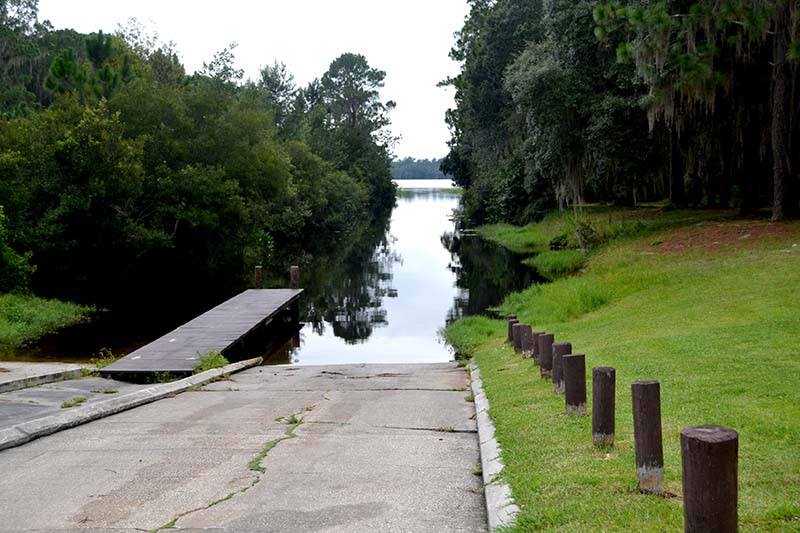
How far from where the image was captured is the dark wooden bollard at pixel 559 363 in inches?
336

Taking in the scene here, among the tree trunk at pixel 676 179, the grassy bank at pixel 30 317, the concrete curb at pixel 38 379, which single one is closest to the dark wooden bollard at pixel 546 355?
the concrete curb at pixel 38 379

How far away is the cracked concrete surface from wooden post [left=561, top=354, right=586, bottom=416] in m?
1.03

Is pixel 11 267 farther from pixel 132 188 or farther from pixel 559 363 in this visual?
pixel 559 363

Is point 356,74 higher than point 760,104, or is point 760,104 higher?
point 356,74

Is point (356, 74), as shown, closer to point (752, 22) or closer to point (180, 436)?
point (752, 22)

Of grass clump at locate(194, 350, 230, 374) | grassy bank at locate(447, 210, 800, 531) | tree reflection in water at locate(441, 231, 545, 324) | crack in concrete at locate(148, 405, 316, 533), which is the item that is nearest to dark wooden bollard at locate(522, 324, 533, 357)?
grassy bank at locate(447, 210, 800, 531)

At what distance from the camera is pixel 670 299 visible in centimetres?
1767

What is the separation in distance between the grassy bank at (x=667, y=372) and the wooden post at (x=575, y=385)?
0.13m

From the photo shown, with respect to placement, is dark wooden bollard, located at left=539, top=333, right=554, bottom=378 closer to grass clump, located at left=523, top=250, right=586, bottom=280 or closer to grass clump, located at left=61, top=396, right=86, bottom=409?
grass clump, located at left=61, top=396, right=86, bottom=409

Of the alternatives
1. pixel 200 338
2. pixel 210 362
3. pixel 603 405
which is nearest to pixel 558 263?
pixel 200 338

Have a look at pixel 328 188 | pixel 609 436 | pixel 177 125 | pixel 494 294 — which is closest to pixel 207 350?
pixel 609 436

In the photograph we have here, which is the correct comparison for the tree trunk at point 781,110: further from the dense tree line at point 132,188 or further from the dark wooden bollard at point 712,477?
the dark wooden bollard at point 712,477

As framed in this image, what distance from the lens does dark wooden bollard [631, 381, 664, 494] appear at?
513cm

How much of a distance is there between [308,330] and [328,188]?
38.1 metres
